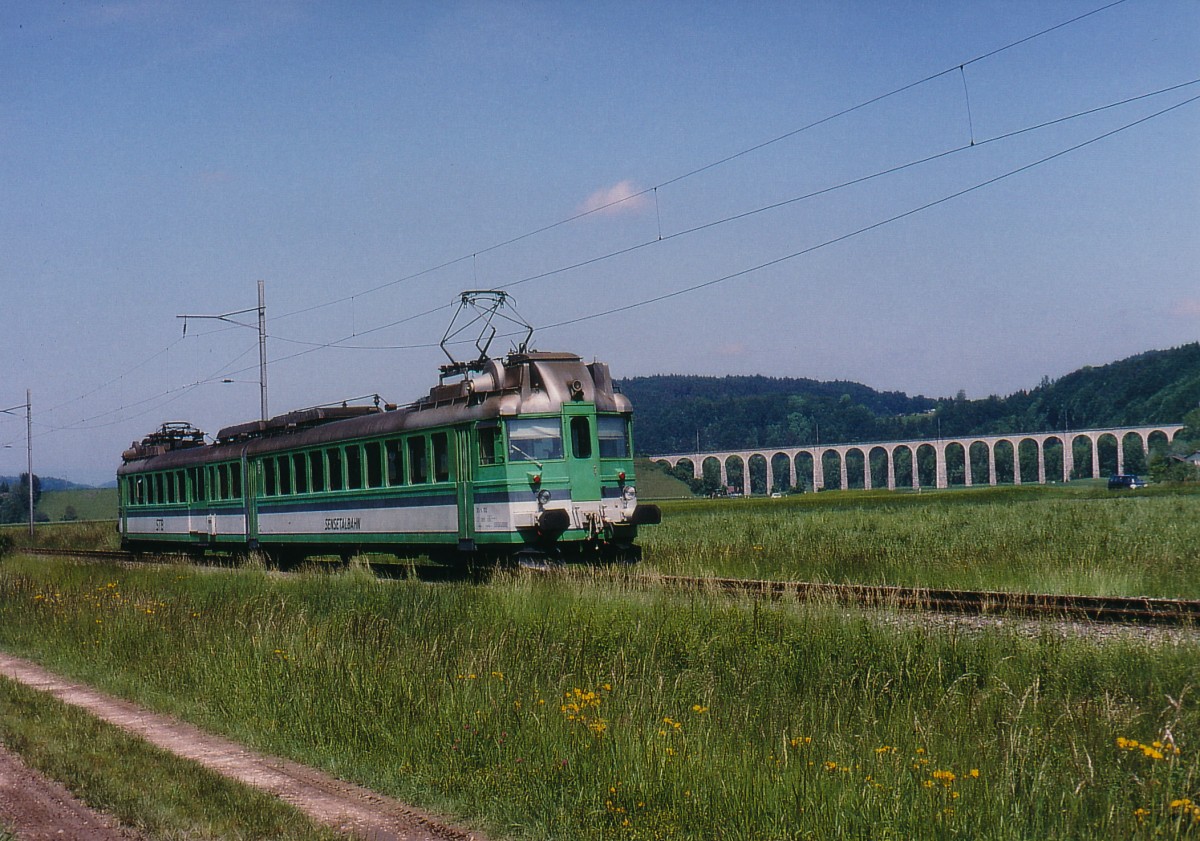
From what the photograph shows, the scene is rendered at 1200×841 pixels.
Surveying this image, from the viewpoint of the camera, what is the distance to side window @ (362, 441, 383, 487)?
21703 millimetres

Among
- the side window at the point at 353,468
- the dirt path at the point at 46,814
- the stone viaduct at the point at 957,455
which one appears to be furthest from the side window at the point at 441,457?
the stone viaduct at the point at 957,455

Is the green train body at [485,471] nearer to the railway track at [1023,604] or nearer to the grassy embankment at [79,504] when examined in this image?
the railway track at [1023,604]

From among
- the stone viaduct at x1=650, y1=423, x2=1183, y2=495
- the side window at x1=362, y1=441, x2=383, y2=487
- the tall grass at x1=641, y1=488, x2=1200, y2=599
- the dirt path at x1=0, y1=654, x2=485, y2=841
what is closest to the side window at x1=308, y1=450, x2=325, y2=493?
the side window at x1=362, y1=441, x2=383, y2=487

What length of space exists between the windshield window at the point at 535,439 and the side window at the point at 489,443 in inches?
8.7

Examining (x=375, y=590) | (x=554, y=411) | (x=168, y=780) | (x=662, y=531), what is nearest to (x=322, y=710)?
(x=168, y=780)

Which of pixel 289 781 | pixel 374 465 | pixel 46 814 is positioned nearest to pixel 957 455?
pixel 374 465

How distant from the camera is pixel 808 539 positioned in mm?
26406

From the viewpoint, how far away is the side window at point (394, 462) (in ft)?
69.3

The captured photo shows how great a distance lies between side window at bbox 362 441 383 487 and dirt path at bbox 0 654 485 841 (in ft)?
34.2

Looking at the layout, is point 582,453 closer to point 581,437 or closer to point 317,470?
point 581,437

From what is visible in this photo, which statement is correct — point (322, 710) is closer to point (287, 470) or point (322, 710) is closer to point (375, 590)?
point (375, 590)

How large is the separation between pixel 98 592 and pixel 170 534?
51.7 feet

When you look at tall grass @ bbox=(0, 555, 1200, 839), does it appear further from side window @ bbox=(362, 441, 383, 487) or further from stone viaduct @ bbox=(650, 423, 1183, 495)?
stone viaduct @ bbox=(650, 423, 1183, 495)

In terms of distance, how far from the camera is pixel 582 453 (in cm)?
1939
